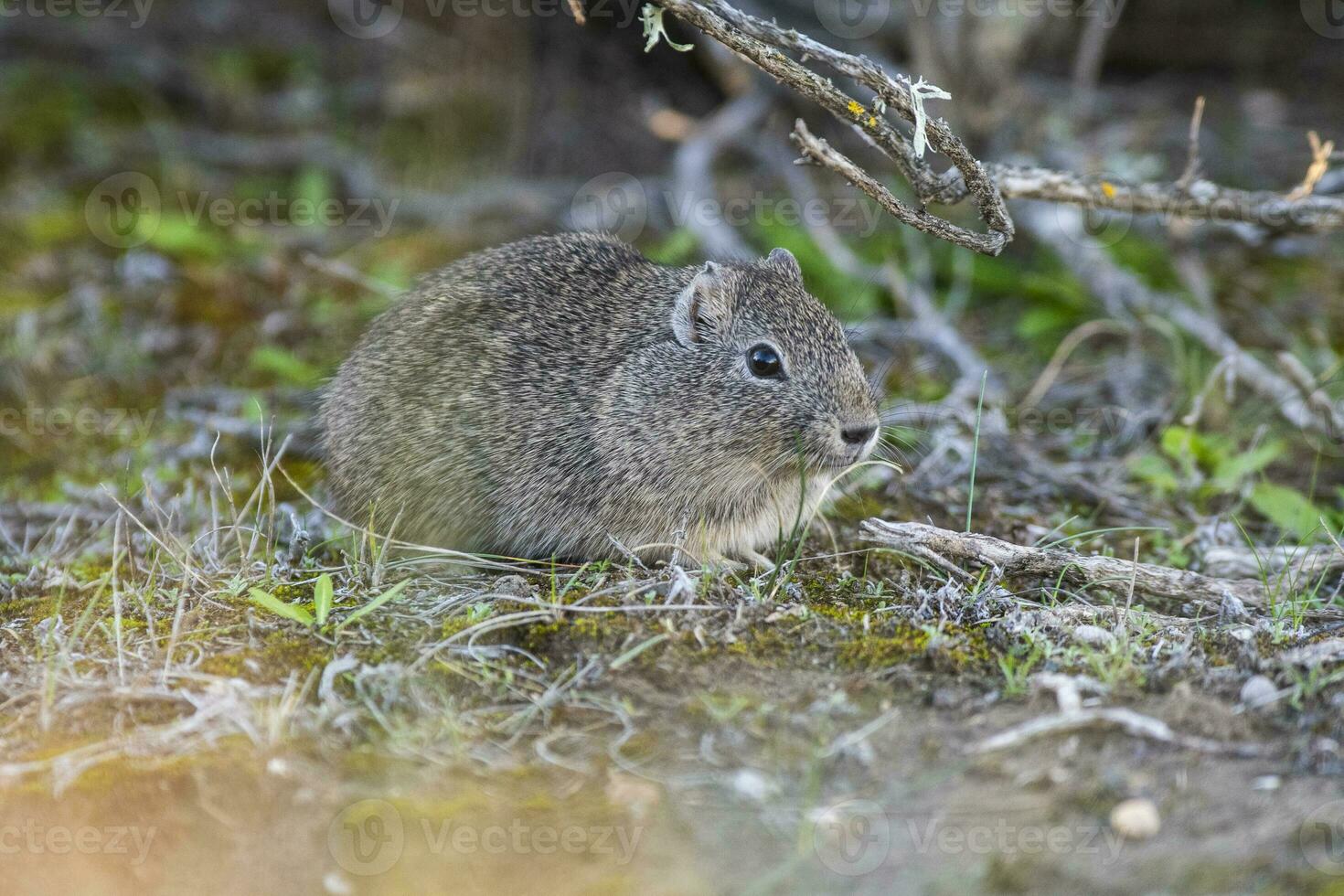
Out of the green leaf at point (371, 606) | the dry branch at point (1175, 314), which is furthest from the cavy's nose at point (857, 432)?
the dry branch at point (1175, 314)

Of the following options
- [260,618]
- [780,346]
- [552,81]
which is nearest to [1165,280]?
[780,346]

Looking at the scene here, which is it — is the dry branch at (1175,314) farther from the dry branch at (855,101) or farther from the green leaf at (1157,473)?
the dry branch at (855,101)

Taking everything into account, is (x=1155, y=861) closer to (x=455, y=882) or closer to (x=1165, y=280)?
(x=455, y=882)

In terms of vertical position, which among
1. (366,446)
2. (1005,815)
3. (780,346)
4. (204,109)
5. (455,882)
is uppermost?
(204,109)

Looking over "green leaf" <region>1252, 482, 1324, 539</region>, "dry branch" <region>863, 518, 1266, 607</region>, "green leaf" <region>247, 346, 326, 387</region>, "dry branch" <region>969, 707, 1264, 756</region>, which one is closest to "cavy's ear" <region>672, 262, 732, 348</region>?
"dry branch" <region>863, 518, 1266, 607</region>

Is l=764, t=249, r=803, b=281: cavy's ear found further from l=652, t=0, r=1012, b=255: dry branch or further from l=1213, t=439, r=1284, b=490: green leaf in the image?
l=1213, t=439, r=1284, b=490: green leaf

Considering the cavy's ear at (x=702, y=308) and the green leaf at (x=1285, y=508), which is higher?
the cavy's ear at (x=702, y=308)
